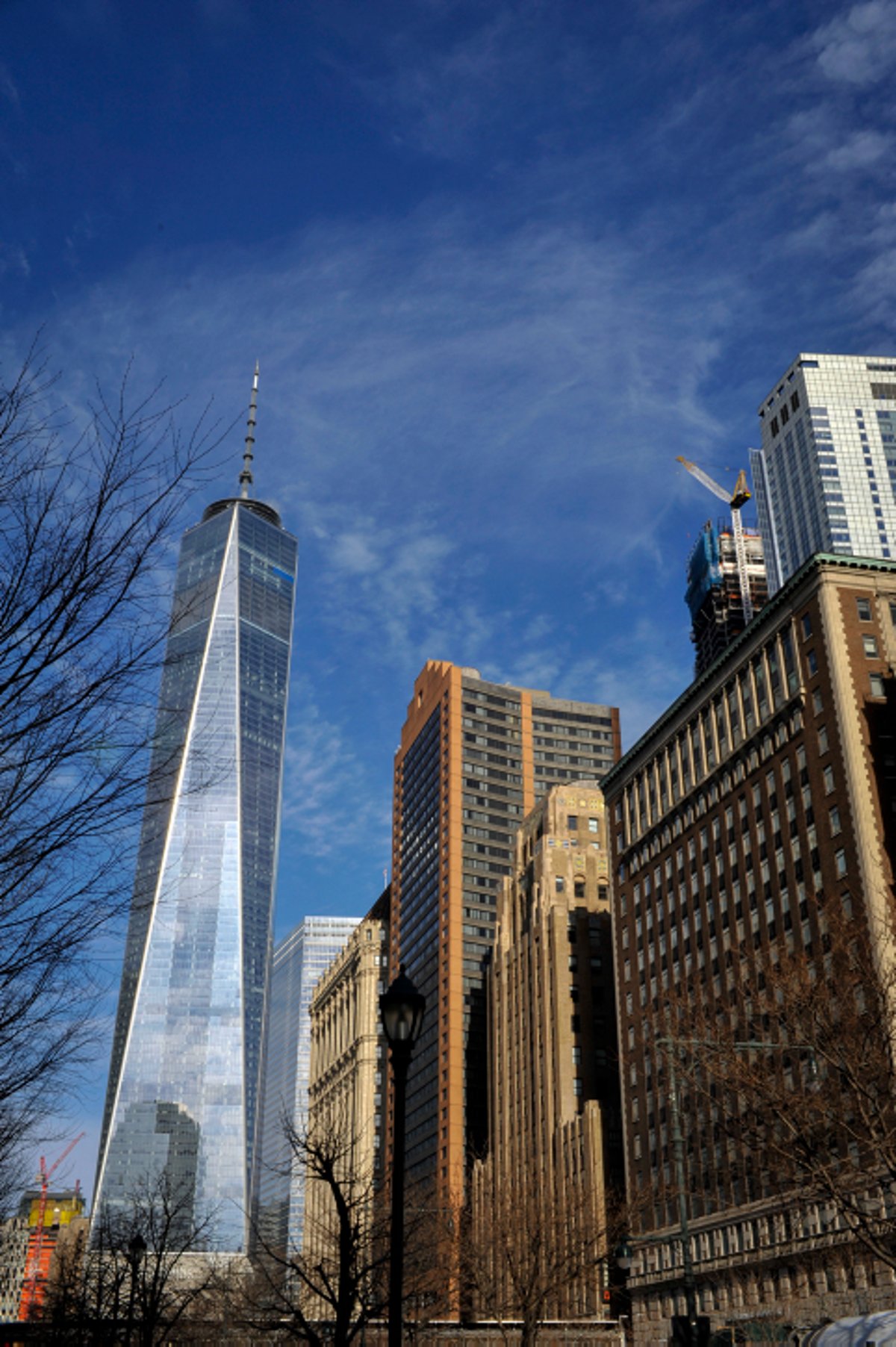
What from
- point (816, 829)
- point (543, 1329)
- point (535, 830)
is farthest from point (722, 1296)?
point (535, 830)

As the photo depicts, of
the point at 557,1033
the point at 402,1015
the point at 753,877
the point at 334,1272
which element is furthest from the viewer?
the point at 557,1033

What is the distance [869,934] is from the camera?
54562 mm

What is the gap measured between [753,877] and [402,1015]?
76.6m

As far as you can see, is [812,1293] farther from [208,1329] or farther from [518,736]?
[518,736]

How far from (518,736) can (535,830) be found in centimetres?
4182

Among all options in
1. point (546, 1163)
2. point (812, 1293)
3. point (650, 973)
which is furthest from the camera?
point (546, 1163)

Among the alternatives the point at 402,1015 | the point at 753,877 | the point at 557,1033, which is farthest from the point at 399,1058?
the point at 557,1033

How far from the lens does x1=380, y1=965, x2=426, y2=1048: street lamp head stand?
1720 centimetres

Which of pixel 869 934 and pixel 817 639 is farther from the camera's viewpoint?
pixel 817 639

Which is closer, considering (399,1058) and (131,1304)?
(399,1058)

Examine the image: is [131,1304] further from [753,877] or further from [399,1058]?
[753,877]

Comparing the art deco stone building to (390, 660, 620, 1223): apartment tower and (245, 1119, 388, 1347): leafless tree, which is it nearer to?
(245, 1119, 388, 1347): leafless tree

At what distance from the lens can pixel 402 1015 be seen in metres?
17.2

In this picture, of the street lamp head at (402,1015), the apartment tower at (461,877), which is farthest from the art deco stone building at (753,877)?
the apartment tower at (461,877)
